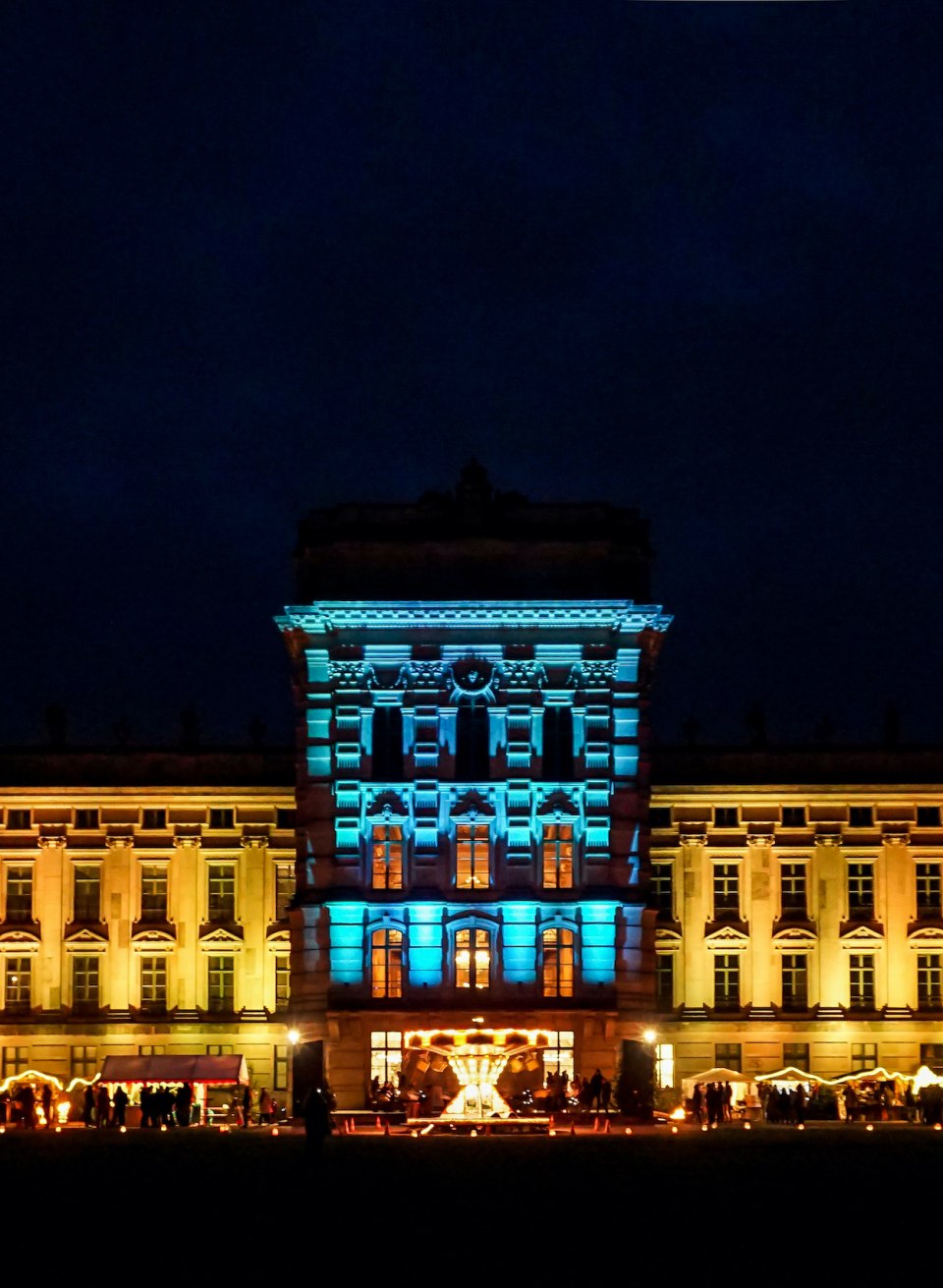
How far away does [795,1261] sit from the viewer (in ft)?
88.1

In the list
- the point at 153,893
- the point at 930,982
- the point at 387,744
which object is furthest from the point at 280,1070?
the point at 930,982

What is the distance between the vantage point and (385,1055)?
3150 inches

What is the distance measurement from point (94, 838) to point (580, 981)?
1957 centimetres

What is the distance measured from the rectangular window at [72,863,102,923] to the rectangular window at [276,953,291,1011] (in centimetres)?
623

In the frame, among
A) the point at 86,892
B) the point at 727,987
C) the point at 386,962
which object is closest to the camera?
the point at 386,962

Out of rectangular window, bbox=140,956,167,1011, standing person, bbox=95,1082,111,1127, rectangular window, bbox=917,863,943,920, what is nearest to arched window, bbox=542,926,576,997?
standing person, bbox=95,1082,111,1127

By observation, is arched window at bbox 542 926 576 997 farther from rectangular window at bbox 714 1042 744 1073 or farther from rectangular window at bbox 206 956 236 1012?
rectangular window at bbox 206 956 236 1012

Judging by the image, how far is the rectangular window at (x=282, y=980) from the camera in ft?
295

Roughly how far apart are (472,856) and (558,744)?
4246 mm

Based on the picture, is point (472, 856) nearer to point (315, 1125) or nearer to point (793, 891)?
point (793, 891)

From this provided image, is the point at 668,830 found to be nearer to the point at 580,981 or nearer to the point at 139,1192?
the point at 580,981

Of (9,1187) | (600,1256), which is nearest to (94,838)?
(9,1187)

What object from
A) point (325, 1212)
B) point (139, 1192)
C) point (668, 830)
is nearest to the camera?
point (325, 1212)

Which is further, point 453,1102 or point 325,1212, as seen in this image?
point 453,1102
